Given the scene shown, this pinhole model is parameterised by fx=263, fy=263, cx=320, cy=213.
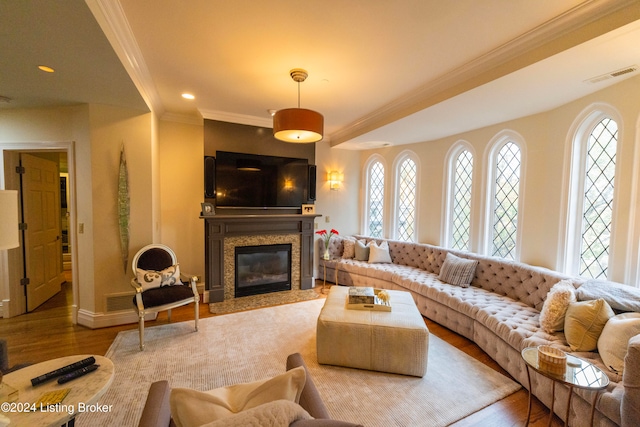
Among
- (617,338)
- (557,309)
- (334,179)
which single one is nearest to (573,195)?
(557,309)

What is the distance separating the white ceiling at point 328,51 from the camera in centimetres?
172

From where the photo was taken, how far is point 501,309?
2.70 m

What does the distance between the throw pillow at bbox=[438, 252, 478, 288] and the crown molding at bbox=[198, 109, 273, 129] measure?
3.47 m

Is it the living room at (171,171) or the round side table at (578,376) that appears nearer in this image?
the round side table at (578,376)

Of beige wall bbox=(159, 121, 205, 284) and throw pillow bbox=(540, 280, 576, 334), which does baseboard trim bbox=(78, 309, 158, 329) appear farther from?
throw pillow bbox=(540, 280, 576, 334)

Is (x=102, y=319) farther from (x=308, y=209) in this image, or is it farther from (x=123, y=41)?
(x=308, y=209)

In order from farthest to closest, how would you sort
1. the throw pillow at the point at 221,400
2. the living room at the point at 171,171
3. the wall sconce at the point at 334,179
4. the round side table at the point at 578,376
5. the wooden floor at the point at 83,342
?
the wall sconce at the point at 334,179
the living room at the point at 171,171
the wooden floor at the point at 83,342
the round side table at the point at 578,376
the throw pillow at the point at 221,400

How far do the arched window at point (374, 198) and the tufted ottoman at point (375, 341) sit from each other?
124 inches

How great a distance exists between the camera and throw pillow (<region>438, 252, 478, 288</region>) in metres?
3.44

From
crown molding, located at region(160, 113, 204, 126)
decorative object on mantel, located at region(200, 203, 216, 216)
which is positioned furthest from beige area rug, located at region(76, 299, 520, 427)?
crown molding, located at region(160, 113, 204, 126)

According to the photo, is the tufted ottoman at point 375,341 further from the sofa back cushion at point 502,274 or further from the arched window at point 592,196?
the arched window at point 592,196

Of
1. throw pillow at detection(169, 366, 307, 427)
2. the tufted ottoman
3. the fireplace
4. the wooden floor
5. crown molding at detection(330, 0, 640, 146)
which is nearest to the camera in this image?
throw pillow at detection(169, 366, 307, 427)

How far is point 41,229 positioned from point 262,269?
3183mm

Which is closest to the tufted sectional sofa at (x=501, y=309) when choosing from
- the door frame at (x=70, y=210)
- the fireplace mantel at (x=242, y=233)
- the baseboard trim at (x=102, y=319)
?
the fireplace mantel at (x=242, y=233)
